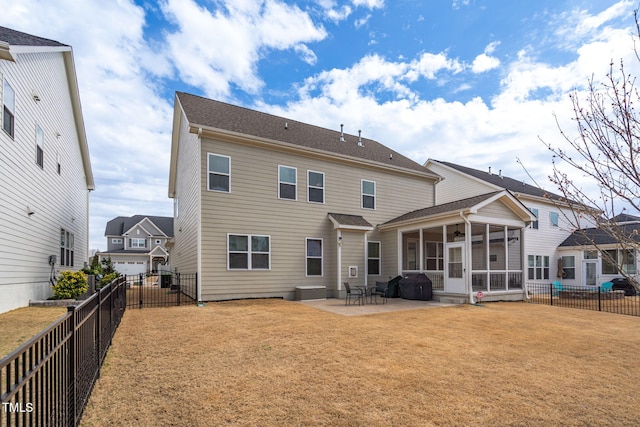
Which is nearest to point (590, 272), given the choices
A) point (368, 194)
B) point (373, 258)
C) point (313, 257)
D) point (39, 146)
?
point (373, 258)

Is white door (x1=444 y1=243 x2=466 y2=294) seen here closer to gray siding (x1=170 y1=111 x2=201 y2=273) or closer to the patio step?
the patio step

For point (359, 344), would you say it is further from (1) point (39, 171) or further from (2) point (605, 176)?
(1) point (39, 171)

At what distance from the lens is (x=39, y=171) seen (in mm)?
11047

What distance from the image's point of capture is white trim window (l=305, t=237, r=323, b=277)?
1376 cm

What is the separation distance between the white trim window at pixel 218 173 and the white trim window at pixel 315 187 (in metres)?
3.40

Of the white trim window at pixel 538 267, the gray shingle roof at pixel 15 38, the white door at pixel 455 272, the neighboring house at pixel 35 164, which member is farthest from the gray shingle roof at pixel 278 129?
the white trim window at pixel 538 267

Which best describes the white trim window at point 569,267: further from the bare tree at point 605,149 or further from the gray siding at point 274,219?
the bare tree at point 605,149

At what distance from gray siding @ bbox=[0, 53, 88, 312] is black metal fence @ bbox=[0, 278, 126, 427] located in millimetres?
6655

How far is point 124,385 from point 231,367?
1359mm

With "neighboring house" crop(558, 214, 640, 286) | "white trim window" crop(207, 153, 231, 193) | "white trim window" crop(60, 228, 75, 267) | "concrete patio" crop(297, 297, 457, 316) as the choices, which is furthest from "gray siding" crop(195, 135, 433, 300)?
"neighboring house" crop(558, 214, 640, 286)

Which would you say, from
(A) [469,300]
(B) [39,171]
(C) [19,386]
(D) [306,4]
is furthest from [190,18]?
(A) [469,300]

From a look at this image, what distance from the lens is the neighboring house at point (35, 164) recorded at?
838cm

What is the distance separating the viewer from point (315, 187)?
14.3m

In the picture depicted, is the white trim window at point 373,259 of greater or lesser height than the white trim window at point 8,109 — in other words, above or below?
below
